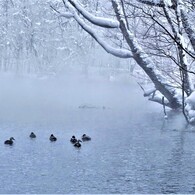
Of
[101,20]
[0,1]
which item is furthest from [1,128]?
[0,1]

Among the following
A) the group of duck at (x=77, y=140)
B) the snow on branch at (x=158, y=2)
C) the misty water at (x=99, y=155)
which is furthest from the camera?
the group of duck at (x=77, y=140)

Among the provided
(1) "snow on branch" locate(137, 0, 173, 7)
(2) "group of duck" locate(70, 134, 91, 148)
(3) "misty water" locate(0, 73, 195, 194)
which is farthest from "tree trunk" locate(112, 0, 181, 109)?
(1) "snow on branch" locate(137, 0, 173, 7)

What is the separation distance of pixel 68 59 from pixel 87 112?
42988mm

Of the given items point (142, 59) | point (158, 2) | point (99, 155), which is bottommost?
point (99, 155)

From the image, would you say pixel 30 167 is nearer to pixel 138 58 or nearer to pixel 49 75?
pixel 138 58

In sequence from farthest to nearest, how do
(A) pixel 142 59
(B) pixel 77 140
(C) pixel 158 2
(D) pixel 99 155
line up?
1. (A) pixel 142 59
2. (B) pixel 77 140
3. (D) pixel 99 155
4. (C) pixel 158 2

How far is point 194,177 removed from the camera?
10.6 meters

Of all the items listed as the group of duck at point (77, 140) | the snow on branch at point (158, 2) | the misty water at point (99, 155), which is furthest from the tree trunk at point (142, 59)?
the snow on branch at point (158, 2)

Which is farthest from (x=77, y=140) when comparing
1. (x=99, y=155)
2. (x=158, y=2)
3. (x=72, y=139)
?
(x=158, y=2)

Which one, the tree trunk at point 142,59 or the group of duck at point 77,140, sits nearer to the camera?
the group of duck at point 77,140

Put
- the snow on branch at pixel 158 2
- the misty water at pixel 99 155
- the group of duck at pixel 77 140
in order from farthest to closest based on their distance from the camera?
the group of duck at pixel 77 140, the snow on branch at pixel 158 2, the misty water at pixel 99 155

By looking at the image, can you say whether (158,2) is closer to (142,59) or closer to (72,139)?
(72,139)

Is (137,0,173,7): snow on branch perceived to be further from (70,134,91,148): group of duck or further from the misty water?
(70,134,91,148): group of duck

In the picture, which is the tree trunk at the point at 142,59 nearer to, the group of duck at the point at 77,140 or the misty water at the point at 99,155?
the misty water at the point at 99,155
